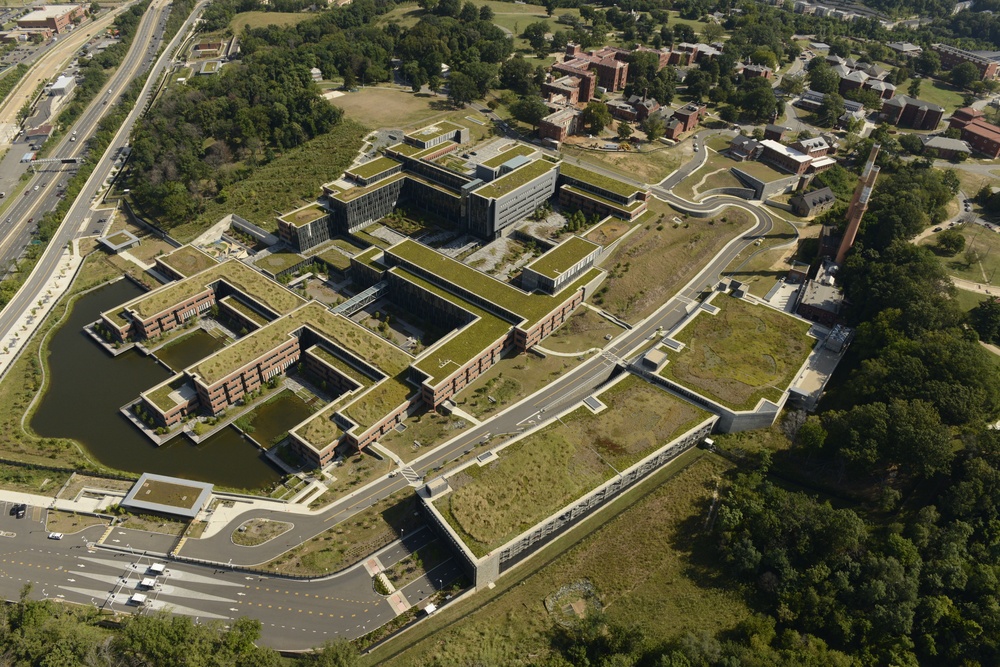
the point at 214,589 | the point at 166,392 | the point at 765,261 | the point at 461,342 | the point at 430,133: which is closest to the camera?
the point at 214,589

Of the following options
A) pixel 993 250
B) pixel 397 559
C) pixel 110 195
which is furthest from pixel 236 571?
pixel 993 250

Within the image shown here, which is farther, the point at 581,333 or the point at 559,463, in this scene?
the point at 581,333

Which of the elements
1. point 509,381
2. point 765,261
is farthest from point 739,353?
point 509,381

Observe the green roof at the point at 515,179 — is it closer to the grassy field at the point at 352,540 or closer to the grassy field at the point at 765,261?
the grassy field at the point at 765,261

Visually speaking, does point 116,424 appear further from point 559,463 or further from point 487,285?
point 559,463

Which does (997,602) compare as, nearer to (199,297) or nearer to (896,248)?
(896,248)

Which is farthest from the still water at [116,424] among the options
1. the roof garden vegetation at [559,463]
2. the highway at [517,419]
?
the roof garden vegetation at [559,463]

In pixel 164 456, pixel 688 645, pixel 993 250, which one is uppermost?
pixel 993 250
